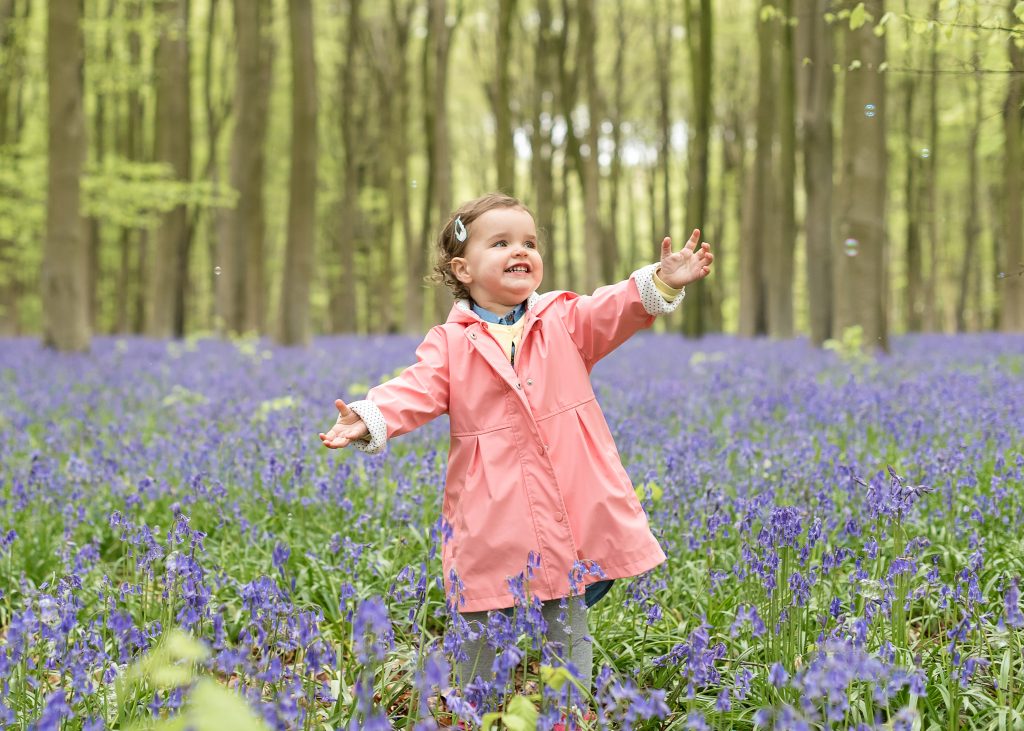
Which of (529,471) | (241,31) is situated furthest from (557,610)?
(241,31)

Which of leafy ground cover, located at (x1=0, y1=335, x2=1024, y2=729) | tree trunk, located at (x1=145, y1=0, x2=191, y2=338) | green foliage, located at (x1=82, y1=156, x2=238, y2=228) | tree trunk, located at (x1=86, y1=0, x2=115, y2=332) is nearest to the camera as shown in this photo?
leafy ground cover, located at (x1=0, y1=335, x2=1024, y2=729)

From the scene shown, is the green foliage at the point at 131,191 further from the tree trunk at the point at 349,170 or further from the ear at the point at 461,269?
the ear at the point at 461,269

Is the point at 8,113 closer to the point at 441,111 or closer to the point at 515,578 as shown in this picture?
the point at 441,111

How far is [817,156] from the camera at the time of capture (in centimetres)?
1652

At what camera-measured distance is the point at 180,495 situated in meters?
4.84

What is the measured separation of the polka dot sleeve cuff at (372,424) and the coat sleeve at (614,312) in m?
0.74

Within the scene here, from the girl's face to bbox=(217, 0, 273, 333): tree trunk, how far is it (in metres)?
17.2

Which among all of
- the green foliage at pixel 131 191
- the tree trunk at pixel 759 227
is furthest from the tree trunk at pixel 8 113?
the tree trunk at pixel 759 227

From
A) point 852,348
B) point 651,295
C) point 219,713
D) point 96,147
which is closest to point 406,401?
point 651,295

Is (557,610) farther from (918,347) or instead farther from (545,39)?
(545,39)

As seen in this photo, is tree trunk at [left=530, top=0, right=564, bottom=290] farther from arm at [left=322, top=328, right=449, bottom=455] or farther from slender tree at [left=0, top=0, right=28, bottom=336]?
arm at [left=322, top=328, right=449, bottom=455]

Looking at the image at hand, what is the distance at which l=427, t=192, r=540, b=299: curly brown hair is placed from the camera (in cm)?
303

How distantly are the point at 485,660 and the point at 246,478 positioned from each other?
2.43 metres

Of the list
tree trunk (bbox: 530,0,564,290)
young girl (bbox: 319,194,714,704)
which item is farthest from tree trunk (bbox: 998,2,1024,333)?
young girl (bbox: 319,194,714,704)
